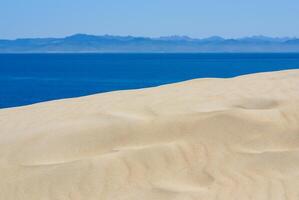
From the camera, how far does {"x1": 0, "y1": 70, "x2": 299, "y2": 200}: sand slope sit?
708 cm

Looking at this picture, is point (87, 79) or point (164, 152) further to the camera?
point (87, 79)

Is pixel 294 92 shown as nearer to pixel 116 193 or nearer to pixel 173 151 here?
pixel 173 151

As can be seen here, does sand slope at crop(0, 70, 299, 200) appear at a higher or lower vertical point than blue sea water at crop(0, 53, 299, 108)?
higher

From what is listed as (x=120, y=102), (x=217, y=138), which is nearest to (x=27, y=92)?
(x=120, y=102)

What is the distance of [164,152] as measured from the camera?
26.2ft

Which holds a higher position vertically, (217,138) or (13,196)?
(217,138)

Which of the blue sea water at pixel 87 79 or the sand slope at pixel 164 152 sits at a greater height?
the sand slope at pixel 164 152

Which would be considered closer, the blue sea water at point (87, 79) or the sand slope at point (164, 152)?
the sand slope at point (164, 152)

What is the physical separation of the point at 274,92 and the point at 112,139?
3.78m

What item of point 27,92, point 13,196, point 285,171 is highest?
point 285,171

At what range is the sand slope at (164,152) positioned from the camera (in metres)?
7.08

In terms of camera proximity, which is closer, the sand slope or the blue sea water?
the sand slope

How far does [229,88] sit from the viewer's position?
1211cm

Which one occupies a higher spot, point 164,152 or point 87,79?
point 164,152
